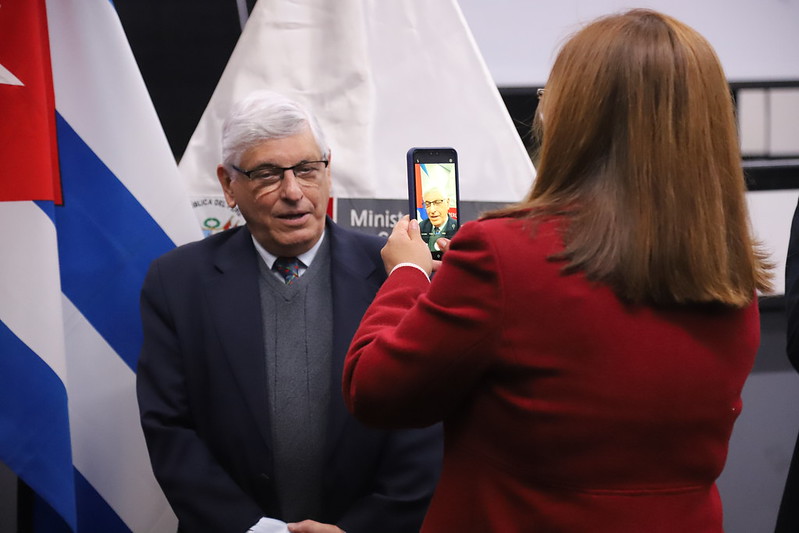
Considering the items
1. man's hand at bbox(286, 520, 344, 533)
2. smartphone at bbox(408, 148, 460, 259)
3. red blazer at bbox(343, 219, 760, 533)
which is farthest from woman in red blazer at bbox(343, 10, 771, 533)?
man's hand at bbox(286, 520, 344, 533)

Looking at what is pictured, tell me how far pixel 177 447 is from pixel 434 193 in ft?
2.17

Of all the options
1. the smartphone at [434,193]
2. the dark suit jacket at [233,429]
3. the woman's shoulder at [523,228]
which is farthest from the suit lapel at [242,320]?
the woman's shoulder at [523,228]

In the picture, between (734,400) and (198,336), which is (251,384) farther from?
(734,400)

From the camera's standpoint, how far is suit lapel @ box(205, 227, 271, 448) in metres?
1.63

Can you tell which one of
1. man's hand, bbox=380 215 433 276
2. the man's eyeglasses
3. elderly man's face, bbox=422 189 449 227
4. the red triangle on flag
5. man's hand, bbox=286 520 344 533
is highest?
the red triangle on flag

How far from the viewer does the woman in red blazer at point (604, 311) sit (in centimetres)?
93

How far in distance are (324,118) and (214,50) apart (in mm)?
610

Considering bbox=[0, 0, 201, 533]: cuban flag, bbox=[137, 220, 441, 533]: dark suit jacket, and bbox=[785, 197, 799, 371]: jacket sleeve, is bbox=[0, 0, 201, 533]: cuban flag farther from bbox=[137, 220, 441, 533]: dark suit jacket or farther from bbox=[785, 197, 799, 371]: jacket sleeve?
bbox=[785, 197, 799, 371]: jacket sleeve

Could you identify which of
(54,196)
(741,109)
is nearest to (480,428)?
(54,196)

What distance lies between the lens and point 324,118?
85.2 inches

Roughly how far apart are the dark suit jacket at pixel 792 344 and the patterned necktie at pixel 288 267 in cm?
94

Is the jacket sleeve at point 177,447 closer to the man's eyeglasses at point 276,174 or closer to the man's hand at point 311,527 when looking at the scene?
the man's hand at point 311,527

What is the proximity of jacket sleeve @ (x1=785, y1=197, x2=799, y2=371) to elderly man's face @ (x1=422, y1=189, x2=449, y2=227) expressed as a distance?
0.71 metres

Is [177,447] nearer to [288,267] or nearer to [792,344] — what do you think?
[288,267]
